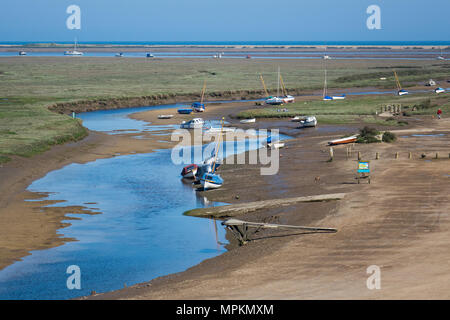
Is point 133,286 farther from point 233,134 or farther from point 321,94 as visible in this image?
point 321,94

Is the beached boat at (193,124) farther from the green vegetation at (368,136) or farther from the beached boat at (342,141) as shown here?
the green vegetation at (368,136)

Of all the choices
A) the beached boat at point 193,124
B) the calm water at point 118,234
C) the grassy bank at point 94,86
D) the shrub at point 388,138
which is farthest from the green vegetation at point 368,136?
the beached boat at point 193,124

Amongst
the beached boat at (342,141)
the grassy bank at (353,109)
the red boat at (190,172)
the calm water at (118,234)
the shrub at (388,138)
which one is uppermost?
the grassy bank at (353,109)

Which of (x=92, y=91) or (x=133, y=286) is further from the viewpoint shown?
(x=92, y=91)

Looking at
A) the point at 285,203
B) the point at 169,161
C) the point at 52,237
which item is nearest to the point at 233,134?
the point at 169,161

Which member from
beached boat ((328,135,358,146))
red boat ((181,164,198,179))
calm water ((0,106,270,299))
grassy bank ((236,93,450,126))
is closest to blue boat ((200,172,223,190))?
calm water ((0,106,270,299))

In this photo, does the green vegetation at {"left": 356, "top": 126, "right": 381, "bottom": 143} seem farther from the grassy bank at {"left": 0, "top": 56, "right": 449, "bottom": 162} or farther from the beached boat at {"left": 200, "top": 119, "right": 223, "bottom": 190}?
the grassy bank at {"left": 0, "top": 56, "right": 449, "bottom": 162}
